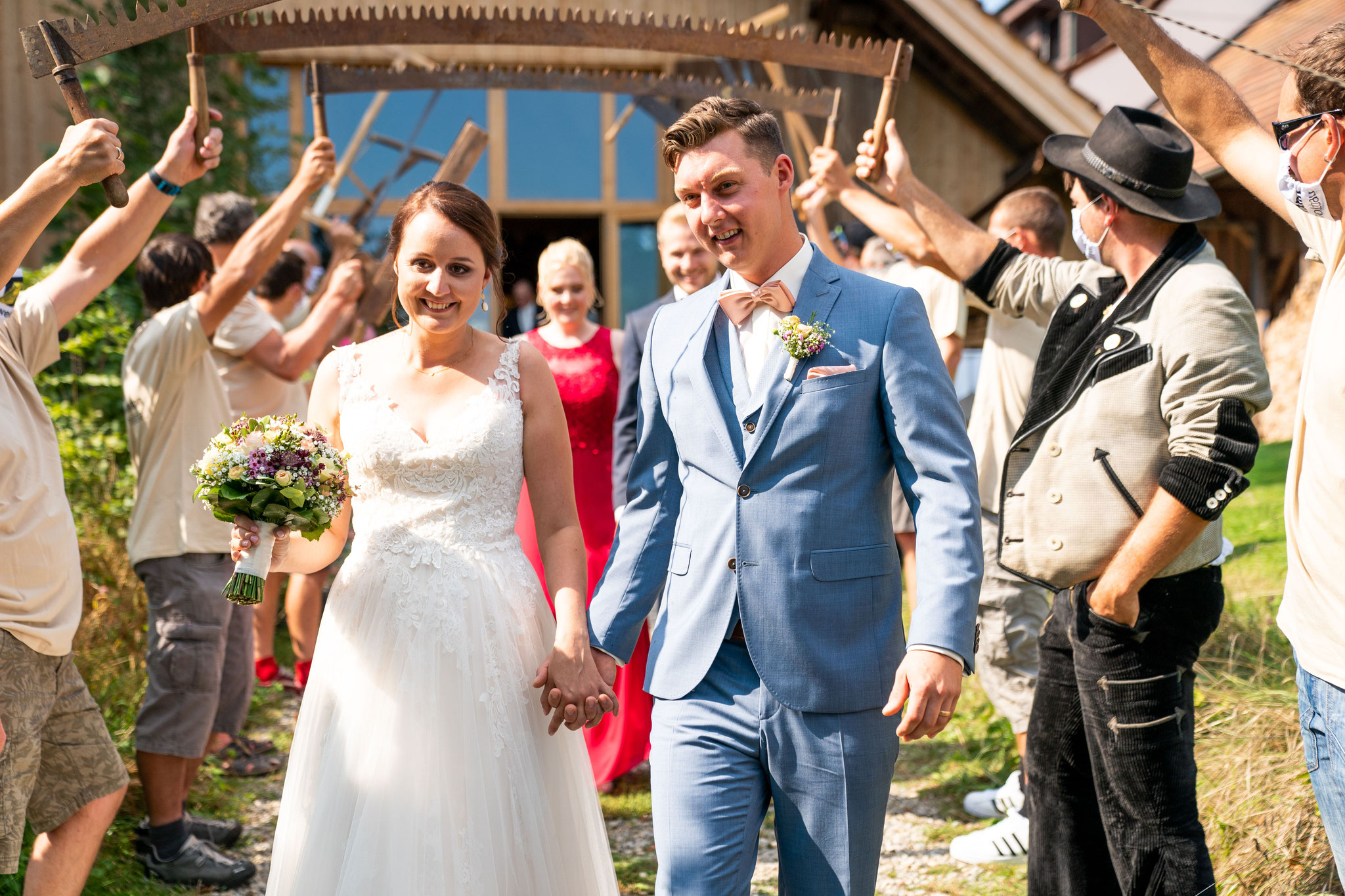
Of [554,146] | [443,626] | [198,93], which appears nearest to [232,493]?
[443,626]

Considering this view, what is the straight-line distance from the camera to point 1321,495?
213 cm

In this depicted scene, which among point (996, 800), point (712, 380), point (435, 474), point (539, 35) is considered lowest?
point (996, 800)

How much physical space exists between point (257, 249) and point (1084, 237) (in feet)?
9.44

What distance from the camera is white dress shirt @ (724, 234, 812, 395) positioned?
8.70 feet

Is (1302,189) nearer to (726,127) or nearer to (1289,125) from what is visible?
(1289,125)

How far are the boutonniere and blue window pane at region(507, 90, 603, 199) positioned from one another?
10974 mm

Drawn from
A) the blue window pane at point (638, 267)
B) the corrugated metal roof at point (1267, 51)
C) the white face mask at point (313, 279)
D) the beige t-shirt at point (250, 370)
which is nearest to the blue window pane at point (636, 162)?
the blue window pane at point (638, 267)

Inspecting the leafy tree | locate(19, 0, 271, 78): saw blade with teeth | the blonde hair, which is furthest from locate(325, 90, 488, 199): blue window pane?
locate(19, 0, 271, 78): saw blade with teeth

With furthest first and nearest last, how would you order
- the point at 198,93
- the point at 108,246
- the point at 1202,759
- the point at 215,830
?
1. the point at 215,830
2. the point at 1202,759
3. the point at 198,93
4. the point at 108,246

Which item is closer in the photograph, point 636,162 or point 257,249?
point 257,249

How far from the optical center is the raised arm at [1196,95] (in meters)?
2.55

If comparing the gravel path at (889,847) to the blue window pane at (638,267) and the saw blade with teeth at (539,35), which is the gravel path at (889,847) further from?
the blue window pane at (638,267)

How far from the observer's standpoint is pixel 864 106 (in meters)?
12.1

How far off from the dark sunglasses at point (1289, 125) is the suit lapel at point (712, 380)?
122cm
